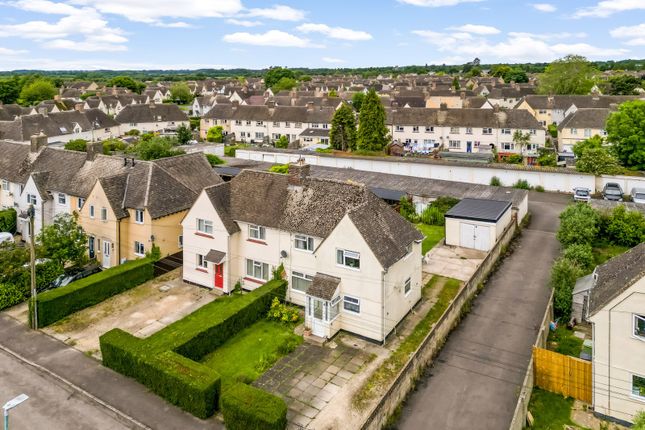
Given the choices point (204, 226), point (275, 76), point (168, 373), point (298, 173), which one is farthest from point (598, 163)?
point (275, 76)

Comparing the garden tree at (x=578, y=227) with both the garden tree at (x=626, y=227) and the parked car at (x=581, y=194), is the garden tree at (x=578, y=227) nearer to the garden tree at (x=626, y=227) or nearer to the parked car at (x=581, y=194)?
the garden tree at (x=626, y=227)

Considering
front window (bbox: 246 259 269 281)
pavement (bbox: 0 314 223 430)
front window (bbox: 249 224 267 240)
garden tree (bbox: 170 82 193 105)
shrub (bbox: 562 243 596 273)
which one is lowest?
pavement (bbox: 0 314 223 430)

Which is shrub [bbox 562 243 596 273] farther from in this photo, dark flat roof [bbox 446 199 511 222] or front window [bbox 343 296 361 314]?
front window [bbox 343 296 361 314]

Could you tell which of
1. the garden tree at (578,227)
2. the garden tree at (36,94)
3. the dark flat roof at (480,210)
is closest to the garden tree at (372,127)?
the dark flat roof at (480,210)

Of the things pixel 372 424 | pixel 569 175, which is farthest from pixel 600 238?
pixel 372 424

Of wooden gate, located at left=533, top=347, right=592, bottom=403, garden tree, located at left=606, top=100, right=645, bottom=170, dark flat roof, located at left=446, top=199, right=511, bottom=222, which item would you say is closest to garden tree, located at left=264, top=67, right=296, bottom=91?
garden tree, located at left=606, top=100, right=645, bottom=170

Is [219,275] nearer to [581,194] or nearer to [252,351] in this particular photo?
[252,351]
